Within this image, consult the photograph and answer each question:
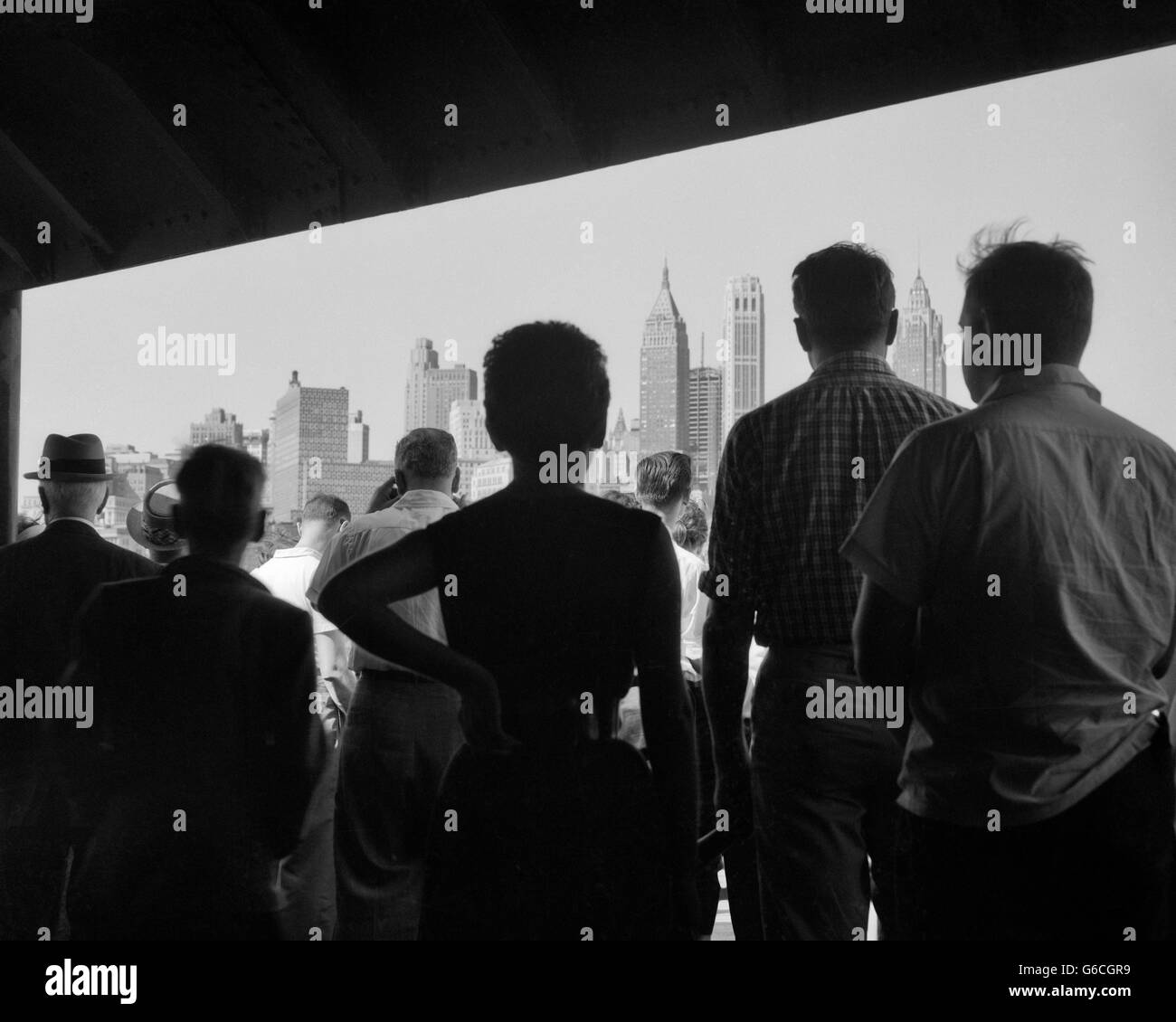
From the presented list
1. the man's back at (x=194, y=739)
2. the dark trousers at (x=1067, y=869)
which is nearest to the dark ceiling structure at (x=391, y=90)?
the man's back at (x=194, y=739)

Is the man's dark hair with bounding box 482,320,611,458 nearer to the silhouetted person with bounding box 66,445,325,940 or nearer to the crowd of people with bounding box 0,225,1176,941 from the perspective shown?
the crowd of people with bounding box 0,225,1176,941

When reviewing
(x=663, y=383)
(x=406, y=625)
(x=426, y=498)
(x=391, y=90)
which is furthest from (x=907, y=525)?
(x=391, y=90)

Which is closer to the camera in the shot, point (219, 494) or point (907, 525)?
point (907, 525)

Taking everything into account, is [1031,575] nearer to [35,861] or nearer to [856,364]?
[856,364]

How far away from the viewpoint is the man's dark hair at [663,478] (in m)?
3.13

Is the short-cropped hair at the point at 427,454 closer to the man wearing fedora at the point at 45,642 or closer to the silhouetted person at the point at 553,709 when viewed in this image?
the silhouetted person at the point at 553,709

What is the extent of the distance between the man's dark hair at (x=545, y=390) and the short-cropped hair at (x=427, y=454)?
362 millimetres

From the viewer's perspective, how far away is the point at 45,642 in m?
3.09

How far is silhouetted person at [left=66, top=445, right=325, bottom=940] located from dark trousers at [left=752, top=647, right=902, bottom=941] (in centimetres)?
125

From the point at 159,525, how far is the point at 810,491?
1774 millimetres

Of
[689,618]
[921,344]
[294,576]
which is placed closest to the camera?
[921,344]

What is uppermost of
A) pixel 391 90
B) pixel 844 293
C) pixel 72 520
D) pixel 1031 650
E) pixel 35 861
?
pixel 391 90

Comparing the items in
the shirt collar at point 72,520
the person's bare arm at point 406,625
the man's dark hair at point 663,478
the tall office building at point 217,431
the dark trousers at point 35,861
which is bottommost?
the dark trousers at point 35,861
